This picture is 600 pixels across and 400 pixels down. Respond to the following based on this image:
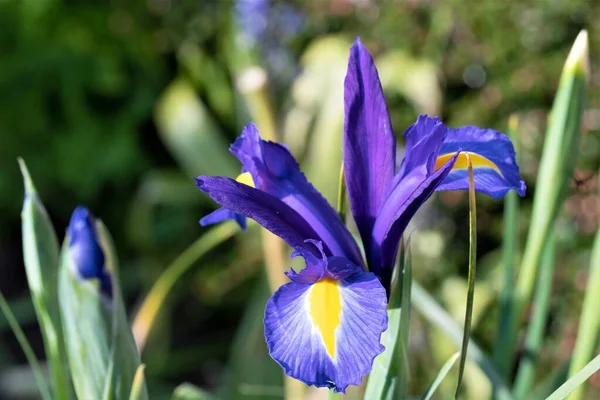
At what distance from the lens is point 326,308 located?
1.44 feet

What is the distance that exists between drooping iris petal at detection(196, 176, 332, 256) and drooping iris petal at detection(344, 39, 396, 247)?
0.05m

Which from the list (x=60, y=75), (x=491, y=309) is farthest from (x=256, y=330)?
(x=60, y=75)

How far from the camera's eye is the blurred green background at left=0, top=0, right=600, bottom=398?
1.39 m

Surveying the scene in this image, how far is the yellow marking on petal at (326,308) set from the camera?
423 millimetres

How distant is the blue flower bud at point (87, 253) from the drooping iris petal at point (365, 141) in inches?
9.8

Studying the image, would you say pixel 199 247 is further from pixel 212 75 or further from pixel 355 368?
pixel 212 75

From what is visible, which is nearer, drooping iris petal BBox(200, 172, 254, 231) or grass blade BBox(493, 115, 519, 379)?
drooping iris petal BBox(200, 172, 254, 231)

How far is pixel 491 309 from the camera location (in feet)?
4.49

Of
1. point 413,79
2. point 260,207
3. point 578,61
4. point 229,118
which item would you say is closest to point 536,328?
point 578,61

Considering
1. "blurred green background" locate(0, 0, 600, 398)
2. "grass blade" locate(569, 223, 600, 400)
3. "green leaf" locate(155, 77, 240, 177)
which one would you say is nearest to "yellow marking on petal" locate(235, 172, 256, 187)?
"grass blade" locate(569, 223, 600, 400)

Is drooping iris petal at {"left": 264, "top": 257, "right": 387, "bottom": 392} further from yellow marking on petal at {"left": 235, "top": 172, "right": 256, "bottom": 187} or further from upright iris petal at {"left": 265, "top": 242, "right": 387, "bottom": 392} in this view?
yellow marking on petal at {"left": 235, "top": 172, "right": 256, "bottom": 187}

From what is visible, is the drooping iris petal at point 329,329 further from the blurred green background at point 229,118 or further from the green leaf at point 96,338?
the blurred green background at point 229,118

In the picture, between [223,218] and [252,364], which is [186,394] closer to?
[223,218]

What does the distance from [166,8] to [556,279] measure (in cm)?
157
